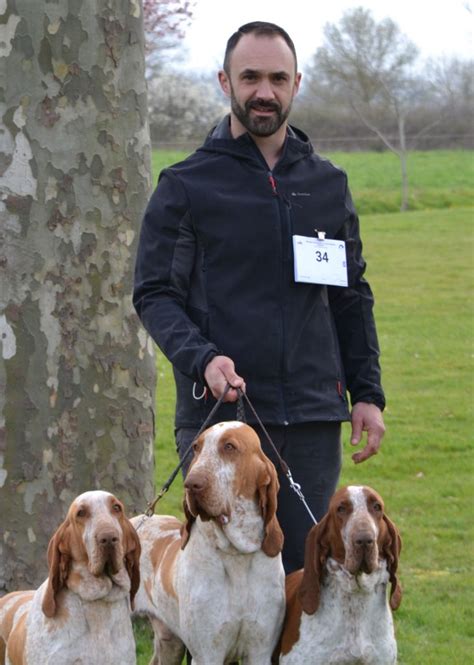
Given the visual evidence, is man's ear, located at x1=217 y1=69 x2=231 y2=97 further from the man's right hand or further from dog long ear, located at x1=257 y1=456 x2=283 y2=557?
dog long ear, located at x1=257 y1=456 x2=283 y2=557

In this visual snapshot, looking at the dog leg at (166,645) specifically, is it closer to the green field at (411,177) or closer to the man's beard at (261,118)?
the man's beard at (261,118)

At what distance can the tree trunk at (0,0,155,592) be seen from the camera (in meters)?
6.40

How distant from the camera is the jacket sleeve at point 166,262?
4.84m

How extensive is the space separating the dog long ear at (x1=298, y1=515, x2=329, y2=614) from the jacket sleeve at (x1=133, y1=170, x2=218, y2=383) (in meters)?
0.77

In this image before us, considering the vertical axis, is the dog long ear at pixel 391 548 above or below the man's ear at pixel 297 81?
below

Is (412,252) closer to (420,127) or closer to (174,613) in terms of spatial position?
(420,127)

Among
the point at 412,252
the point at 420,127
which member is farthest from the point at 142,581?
the point at 420,127

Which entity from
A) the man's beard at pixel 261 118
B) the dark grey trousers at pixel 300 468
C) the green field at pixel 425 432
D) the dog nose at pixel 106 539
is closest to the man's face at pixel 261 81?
the man's beard at pixel 261 118

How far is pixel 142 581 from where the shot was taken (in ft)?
16.3

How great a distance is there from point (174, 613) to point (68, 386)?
2.01m

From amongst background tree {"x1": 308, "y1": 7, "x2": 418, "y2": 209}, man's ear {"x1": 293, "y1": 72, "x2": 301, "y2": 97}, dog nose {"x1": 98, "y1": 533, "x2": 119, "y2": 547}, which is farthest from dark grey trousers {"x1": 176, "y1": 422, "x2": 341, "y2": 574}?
background tree {"x1": 308, "y1": 7, "x2": 418, "y2": 209}

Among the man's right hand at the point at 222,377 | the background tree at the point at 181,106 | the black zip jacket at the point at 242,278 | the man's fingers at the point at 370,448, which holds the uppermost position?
the background tree at the point at 181,106

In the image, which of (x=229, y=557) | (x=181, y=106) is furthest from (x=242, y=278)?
(x=181, y=106)

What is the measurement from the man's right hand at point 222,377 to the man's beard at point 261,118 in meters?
0.97
